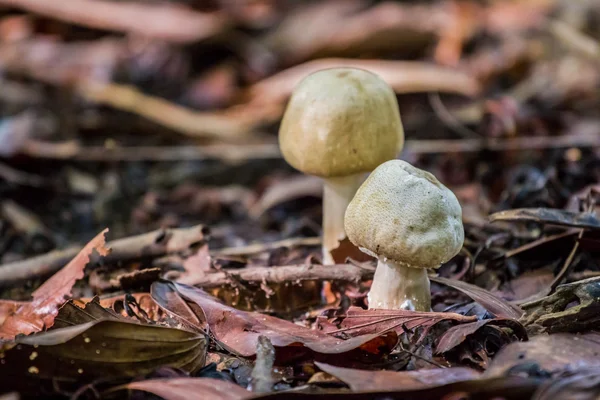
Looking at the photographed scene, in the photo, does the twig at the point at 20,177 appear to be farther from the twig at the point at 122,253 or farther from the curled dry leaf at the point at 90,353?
the curled dry leaf at the point at 90,353

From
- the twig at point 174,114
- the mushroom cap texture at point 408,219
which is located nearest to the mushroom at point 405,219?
the mushroom cap texture at point 408,219

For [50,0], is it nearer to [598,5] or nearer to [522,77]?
[522,77]

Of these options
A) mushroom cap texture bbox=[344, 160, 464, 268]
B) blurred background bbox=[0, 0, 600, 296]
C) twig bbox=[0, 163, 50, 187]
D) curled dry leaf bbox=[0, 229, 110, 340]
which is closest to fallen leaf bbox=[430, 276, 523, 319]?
mushroom cap texture bbox=[344, 160, 464, 268]

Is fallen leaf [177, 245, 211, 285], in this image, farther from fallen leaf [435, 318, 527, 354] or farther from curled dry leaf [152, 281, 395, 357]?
fallen leaf [435, 318, 527, 354]

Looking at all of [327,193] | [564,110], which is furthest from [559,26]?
[327,193]

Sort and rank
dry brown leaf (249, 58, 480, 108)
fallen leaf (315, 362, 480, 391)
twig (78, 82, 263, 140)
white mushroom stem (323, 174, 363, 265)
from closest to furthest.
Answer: fallen leaf (315, 362, 480, 391) → white mushroom stem (323, 174, 363, 265) → twig (78, 82, 263, 140) → dry brown leaf (249, 58, 480, 108)

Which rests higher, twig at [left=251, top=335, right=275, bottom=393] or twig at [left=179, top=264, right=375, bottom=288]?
twig at [left=179, top=264, right=375, bottom=288]
